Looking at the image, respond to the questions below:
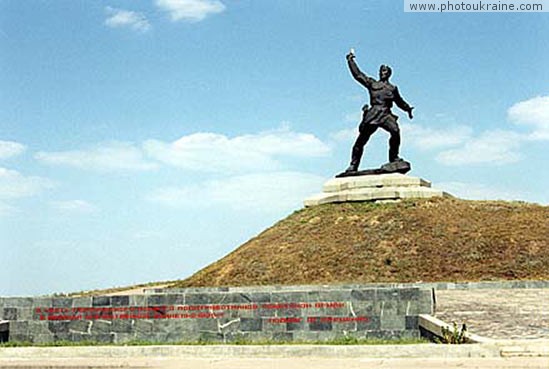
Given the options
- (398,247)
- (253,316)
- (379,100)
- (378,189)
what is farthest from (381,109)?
(253,316)

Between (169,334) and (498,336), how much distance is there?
5029 millimetres

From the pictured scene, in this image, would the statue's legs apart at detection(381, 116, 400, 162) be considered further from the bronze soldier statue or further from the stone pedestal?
the stone pedestal

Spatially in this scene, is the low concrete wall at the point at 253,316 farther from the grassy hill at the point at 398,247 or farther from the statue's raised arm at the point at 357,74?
the statue's raised arm at the point at 357,74

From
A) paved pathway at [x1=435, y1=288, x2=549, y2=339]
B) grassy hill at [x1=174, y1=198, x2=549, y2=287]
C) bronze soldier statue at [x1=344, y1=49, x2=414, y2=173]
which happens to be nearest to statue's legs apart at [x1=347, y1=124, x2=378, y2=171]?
bronze soldier statue at [x1=344, y1=49, x2=414, y2=173]

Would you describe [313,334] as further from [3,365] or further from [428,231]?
[428,231]

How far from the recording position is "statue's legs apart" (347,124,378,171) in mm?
25812

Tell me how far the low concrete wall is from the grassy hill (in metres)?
9.04

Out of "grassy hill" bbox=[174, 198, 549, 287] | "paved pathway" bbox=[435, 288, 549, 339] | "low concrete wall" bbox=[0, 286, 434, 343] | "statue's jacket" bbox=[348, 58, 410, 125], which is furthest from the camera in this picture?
"statue's jacket" bbox=[348, 58, 410, 125]

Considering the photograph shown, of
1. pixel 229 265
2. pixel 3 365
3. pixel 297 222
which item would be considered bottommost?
pixel 3 365

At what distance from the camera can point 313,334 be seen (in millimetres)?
11000

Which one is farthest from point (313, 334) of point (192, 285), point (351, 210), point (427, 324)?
point (351, 210)

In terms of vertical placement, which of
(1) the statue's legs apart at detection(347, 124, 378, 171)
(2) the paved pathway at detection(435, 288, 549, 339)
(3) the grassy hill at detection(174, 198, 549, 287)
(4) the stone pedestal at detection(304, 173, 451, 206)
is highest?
(1) the statue's legs apart at detection(347, 124, 378, 171)

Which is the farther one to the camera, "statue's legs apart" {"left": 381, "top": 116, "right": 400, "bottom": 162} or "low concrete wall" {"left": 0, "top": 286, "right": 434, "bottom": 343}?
"statue's legs apart" {"left": 381, "top": 116, "right": 400, "bottom": 162}

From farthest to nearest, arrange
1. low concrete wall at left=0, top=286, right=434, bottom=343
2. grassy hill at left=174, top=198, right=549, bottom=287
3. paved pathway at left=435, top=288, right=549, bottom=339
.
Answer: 1. grassy hill at left=174, top=198, right=549, bottom=287
2. low concrete wall at left=0, top=286, right=434, bottom=343
3. paved pathway at left=435, top=288, right=549, bottom=339
